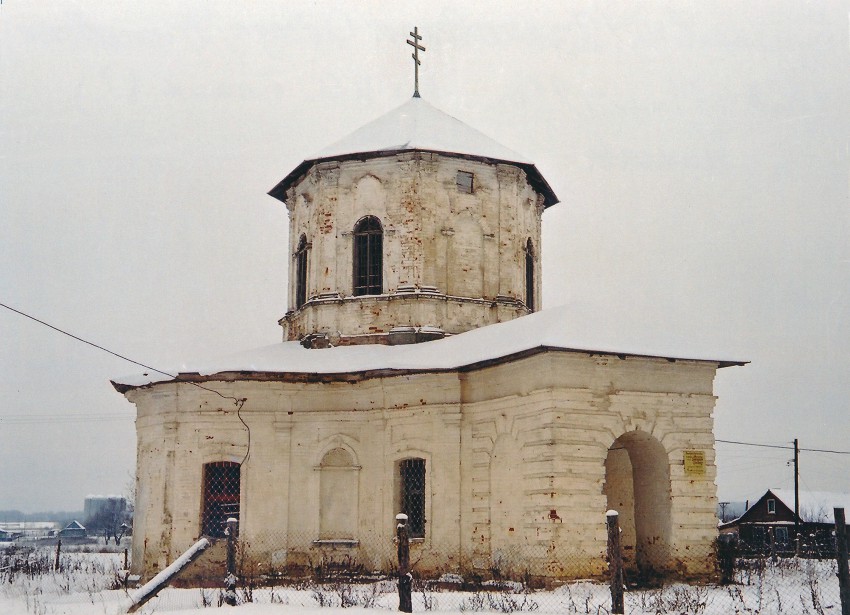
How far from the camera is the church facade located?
15.4 meters

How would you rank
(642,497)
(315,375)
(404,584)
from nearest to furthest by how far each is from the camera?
(404,584)
(642,497)
(315,375)

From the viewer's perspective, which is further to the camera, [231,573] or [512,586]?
[512,586]

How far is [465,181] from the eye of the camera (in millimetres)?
20906

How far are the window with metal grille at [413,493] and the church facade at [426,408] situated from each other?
40 mm

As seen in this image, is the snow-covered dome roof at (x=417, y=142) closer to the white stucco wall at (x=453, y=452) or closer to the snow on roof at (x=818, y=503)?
the white stucco wall at (x=453, y=452)

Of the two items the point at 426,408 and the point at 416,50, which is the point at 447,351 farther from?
the point at 416,50

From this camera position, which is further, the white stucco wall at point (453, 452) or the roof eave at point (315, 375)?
the roof eave at point (315, 375)

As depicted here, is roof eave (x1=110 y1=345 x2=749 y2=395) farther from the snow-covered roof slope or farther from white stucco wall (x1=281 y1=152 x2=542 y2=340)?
white stucco wall (x1=281 y1=152 x2=542 y2=340)

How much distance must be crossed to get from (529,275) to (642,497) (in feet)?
23.5

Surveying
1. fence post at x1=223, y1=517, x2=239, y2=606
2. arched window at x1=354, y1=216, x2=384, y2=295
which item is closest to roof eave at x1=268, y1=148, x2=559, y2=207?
arched window at x1=354, y1=216, x2=384, y2=295

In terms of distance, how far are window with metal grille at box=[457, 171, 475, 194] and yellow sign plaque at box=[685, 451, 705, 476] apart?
316 inches

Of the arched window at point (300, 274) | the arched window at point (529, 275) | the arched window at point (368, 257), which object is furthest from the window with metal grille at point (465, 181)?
the arched window at point (300, 274)

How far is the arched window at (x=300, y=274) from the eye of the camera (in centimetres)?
2216

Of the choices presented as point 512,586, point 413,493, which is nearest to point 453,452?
point 413,493
